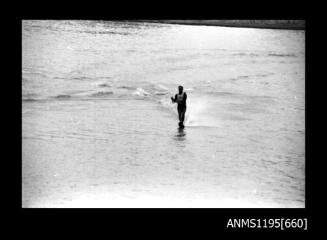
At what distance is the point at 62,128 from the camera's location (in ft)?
54.9

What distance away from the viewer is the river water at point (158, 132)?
11758mm

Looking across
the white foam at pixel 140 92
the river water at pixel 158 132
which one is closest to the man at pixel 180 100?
the river water at pixel 158 132

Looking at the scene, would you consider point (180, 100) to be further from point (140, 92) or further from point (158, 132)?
point (140, 92)

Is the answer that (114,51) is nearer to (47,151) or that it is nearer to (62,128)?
(62,128)


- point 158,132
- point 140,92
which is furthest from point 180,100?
point 140,92

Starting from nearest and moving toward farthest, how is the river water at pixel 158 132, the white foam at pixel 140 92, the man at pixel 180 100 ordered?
1. the river water at pixel 158 132
2. the man at pixel 180 100
3. the white foam at pixel 140 92

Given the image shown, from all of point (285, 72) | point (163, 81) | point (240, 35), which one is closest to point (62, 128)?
point (163, 81)

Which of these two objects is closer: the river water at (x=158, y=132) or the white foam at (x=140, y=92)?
the river water at (x=158, y=132)

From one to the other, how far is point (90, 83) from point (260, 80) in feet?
27.1

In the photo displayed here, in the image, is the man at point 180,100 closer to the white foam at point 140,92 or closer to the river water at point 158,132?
the river water at point 158,132

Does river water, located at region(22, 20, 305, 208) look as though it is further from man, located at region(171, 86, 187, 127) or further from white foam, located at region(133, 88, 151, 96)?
man, located at region(171, 86, 187, 127)

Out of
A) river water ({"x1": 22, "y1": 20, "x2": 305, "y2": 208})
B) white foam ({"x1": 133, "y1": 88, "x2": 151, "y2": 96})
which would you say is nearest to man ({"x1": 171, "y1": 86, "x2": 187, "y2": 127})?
river water ({"x1": 22, "y1": 20, "x2": 305, "y2": 208})

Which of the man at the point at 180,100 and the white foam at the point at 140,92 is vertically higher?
the white foam at the point at 140,92

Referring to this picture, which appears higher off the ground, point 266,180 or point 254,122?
point 254,122
